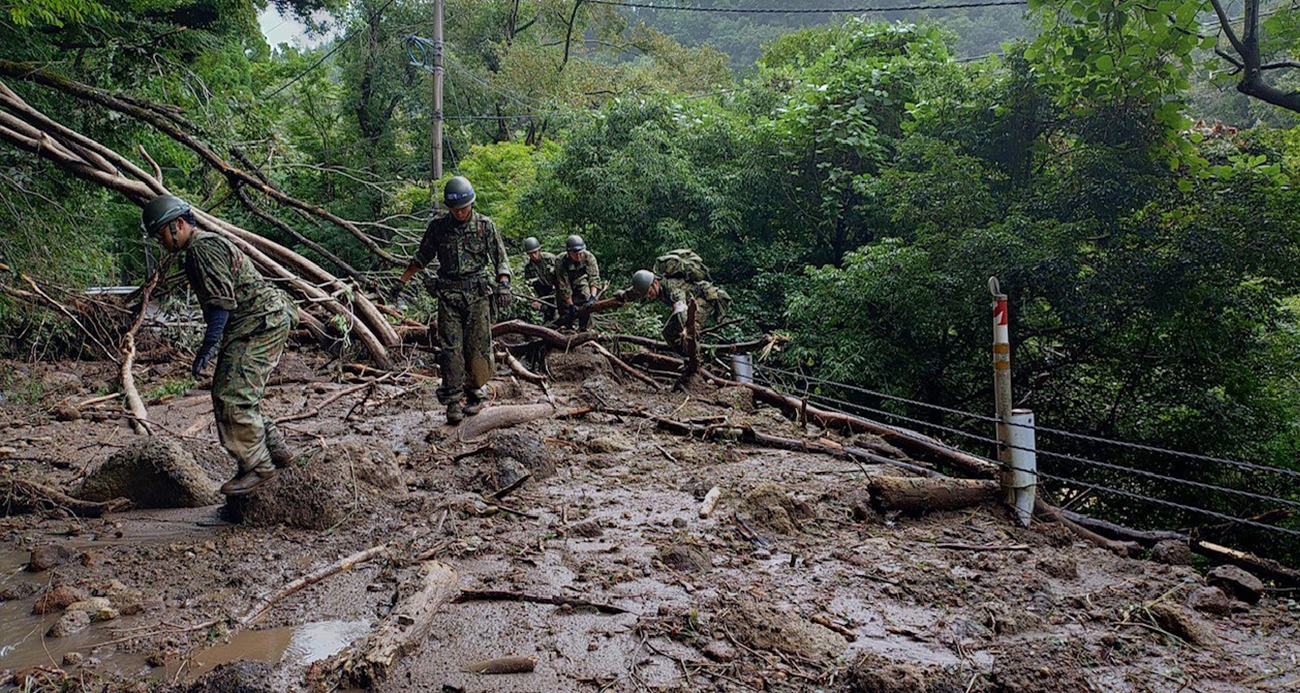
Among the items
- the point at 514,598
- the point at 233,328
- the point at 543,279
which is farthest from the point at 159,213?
the point at 543,279

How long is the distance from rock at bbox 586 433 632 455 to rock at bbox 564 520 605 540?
184 cm

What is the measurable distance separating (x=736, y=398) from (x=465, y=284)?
11.0ft

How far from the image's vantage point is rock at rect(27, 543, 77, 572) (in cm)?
403

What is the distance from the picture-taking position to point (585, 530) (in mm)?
4555

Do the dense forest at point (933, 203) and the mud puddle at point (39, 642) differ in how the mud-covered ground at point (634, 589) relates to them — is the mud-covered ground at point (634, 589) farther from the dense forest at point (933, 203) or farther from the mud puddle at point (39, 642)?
the dense forest at point (933, 203)

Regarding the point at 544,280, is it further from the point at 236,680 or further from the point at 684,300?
the point at 236,680

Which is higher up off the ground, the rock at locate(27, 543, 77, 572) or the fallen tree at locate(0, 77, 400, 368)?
the fallen tree at locate(0, 77, 400, 368)

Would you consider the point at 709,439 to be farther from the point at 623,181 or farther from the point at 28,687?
the point at 623,181

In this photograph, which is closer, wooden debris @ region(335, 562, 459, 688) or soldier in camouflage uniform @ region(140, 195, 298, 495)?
wooden debris @ region(335, 562, 459, 688)

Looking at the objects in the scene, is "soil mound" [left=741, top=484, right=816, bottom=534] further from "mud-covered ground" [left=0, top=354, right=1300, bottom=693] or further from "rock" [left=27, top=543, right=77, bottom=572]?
"rock" [left=27, top=543, right=77, bottom=572]

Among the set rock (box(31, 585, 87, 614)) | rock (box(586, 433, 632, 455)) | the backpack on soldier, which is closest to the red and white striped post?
rock (box(586, 433, 632, 455))

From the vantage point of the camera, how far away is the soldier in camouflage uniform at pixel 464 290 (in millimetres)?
6785

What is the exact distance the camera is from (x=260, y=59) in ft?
85.2

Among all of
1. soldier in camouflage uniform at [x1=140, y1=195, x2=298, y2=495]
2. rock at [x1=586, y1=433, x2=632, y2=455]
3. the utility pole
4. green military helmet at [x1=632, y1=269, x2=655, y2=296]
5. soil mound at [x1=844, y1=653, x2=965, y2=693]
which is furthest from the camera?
the utility pole
